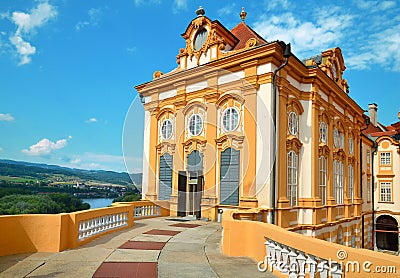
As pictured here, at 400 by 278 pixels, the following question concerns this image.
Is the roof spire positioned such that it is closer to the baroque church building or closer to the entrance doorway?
the baroque church building

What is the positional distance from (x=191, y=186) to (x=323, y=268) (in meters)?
12.4

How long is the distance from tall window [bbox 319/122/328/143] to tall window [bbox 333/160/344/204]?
2197mm

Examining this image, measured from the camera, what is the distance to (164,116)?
60.6 ft

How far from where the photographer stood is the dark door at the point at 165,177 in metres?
17.8

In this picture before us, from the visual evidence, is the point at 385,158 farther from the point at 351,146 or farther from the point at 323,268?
the point at 323,268

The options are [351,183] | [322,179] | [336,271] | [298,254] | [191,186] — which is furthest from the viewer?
[351,183]

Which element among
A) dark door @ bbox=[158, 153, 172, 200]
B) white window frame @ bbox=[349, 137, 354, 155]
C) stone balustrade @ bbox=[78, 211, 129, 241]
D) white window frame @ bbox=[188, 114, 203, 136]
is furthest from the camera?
white window frame @ bbox=[349, 137, 354, 155]

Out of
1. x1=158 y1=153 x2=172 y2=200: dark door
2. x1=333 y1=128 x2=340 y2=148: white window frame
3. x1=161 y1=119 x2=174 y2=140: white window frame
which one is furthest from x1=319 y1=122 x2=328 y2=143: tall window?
x1=158 y1=153 x2=172 y2=200: dark door

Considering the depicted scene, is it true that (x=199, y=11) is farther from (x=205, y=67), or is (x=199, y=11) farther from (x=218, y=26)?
(x=205, y=67)

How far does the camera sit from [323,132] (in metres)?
18.3

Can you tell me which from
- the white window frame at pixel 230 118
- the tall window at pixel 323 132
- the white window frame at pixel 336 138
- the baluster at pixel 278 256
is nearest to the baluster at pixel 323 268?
the baluster at pixel 278 256

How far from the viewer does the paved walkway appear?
635 cm

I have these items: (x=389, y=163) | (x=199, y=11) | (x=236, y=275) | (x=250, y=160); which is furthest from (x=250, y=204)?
(x=389, y=163)

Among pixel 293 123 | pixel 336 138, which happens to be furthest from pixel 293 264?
pixel 336 138
